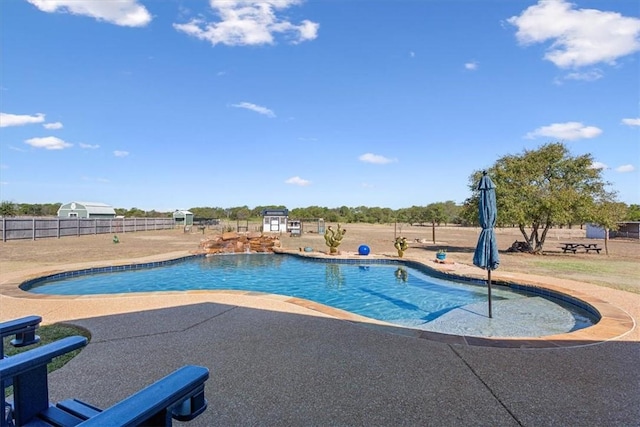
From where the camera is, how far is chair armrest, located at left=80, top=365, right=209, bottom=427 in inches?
42.9

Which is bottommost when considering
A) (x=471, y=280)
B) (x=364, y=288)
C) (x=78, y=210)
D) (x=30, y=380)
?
(x=364, y=288)

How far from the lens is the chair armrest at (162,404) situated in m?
1.09

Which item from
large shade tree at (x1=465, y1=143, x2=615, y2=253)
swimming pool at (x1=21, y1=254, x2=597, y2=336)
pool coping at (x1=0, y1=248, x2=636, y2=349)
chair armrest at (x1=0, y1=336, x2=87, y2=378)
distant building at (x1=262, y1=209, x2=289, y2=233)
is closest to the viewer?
chair armrest at (x1=0, y1=336, x2=87, y2=378)

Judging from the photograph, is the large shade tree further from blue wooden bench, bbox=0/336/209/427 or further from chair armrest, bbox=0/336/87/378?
chair armrest, bbox=0/336/87/378

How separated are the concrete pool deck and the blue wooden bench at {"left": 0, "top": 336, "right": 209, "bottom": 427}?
100 centimetres

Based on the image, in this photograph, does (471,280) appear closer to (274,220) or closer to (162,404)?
(162,404)

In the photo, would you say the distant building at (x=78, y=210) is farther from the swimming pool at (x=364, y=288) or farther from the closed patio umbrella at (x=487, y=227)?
the closed patio umbrella at (x=487, y=227)

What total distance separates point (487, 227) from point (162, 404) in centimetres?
567

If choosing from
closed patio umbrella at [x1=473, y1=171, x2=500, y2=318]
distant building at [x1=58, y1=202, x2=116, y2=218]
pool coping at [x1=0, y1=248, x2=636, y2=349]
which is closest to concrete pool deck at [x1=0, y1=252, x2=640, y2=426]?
pool coping at [x1=0, y1=248, x2=636, y2=349]

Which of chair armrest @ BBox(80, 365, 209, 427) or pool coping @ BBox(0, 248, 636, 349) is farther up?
chair armrest @ BBox(80, 365, 209, 427)

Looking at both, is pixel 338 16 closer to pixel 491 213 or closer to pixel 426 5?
pixel 426 5

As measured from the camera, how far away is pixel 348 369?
3.32 metres

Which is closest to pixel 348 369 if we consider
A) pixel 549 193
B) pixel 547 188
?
pixel 549 193

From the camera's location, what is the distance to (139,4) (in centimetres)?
987
